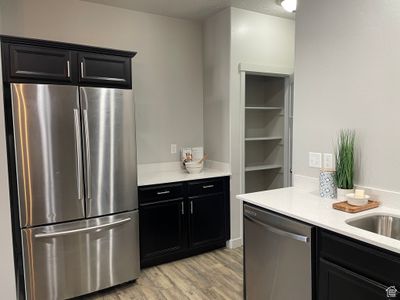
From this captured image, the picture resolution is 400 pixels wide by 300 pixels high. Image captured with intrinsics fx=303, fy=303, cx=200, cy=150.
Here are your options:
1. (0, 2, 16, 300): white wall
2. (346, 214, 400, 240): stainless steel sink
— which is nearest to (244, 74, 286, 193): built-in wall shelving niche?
(346, 214, 400, 240): stainless steel sink

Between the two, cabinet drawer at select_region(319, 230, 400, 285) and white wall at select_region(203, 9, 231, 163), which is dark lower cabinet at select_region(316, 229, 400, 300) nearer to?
cabinet drawer at select_region(319, 230, 400, 285)

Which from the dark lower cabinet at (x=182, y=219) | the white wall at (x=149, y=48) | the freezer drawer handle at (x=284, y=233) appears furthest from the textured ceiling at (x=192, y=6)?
the freezer drawer handle at (x=284, y=233)

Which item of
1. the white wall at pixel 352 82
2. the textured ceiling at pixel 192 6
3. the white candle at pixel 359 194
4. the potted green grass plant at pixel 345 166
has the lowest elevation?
the white candle at pixel 359 194

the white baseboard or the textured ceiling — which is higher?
the textured ceiling

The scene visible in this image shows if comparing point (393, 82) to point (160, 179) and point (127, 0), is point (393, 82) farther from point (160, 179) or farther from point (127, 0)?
point (127, 0)

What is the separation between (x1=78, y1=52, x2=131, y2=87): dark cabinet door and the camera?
101 inches

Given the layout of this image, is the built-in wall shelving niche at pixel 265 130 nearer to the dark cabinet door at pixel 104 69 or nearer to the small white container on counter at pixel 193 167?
the small white container on counter at pixel 193 167

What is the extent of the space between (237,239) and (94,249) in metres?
1.74

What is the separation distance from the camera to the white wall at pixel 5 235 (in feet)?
7.08

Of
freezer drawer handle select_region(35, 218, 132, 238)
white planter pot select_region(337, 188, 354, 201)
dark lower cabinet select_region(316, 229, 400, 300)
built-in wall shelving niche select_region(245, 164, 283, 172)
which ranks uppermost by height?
white planter pot select_region(337, 188, 354, 201)

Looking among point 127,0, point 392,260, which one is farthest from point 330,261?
point 127,0

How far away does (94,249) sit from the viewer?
8.59ft

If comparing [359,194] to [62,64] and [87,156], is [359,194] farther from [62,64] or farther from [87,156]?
[62,64]

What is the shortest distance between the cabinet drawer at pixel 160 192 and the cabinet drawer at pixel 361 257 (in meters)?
1.75
